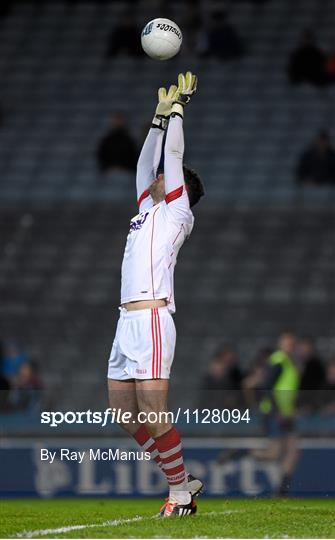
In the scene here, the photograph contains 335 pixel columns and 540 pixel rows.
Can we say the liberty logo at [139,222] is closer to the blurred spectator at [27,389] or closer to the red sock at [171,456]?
the red sock at [171,456]

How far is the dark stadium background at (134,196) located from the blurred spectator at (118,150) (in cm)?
26

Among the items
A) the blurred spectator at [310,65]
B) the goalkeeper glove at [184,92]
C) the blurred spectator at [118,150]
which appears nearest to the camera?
the goalkeeper glove at [184,92]

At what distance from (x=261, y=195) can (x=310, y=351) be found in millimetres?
4846

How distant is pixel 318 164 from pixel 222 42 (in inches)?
155

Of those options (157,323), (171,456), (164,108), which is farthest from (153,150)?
(171,456)

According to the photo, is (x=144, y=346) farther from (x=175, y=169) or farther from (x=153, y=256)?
(x=175, y=169)

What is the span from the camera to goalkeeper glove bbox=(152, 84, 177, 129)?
8461 millimetres

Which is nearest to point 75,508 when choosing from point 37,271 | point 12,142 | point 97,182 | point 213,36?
point 37,271

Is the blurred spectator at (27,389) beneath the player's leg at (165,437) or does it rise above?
above

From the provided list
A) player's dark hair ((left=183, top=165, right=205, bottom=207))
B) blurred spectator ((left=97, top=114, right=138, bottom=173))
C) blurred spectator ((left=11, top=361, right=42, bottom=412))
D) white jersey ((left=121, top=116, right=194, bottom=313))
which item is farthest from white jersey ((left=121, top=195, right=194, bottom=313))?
blurred spectator ((left=97, top=114, right=138, bottom=173))

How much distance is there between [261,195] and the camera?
64.2 ft

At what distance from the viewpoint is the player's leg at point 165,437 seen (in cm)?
785

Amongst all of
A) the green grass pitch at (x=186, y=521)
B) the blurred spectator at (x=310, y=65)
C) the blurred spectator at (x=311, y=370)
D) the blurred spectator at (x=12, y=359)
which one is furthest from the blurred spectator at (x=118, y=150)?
the green grass pitch at (x=186, y=521)

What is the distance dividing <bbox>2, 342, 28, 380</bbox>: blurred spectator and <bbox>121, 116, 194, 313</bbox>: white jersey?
27.0ft
